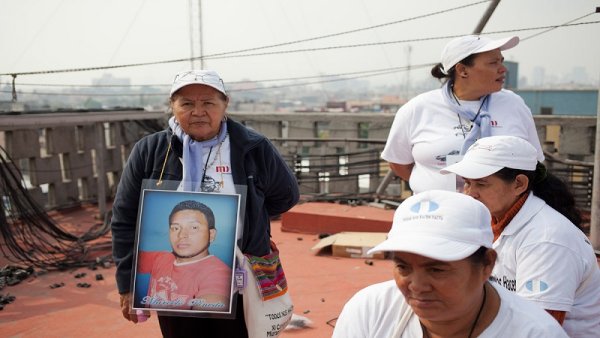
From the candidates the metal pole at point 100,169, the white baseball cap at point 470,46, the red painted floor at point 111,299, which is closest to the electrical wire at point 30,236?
the red painted floor at point 111,299

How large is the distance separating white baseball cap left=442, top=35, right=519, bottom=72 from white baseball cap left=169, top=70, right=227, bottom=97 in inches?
49.2

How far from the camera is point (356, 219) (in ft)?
23.4

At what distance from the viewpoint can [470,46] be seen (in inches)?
116

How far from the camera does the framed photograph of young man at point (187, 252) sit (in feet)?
7.77

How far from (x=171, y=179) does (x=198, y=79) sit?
1.46ft

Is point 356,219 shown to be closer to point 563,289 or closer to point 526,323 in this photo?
point 563,289

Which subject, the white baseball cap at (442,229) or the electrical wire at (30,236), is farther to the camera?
the electrical wire at (30,236)

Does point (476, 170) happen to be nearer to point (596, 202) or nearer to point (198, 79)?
point (198, 79)

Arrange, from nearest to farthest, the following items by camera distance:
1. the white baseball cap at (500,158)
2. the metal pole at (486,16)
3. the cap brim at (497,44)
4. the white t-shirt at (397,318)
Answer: the white t-shirt at (397,318), the white baseball cap at (500,158), the cap brim at (497,44), the metal pole at (486,16)

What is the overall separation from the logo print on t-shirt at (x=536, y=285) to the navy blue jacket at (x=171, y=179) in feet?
3.56

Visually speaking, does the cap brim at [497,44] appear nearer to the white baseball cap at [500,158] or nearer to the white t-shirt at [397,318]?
the white baseball cap at [500,158]

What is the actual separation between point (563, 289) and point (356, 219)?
518cm

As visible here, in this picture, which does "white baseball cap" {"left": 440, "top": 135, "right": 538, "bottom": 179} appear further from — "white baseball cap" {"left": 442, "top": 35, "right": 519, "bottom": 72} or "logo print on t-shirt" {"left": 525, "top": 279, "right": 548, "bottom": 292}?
"white baseball cap" {"left": 442, "top": 35, "right": 519, "bottom": 72}

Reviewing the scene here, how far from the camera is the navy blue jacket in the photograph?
2.50 m
